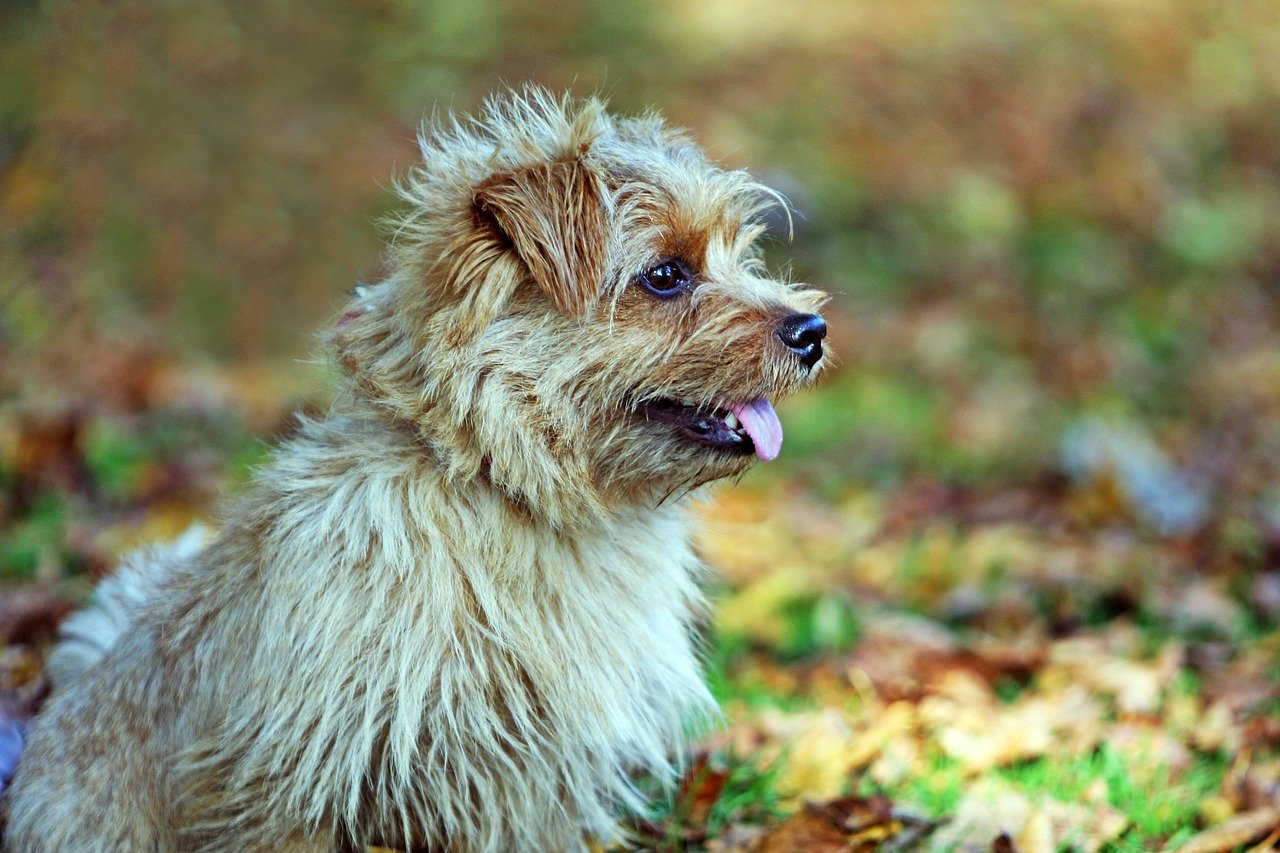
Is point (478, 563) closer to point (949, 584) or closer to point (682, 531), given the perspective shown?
point (682, 531)

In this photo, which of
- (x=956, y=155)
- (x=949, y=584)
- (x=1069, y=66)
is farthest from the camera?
(x=1069, y=66)

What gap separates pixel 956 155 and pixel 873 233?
5.53 ft

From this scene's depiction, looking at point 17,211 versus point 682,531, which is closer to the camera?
point 682,531

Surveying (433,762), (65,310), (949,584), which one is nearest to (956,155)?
(949,584)

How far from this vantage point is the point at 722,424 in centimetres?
334

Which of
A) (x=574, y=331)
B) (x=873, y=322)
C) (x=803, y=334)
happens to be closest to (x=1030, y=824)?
(x=803, y=334)

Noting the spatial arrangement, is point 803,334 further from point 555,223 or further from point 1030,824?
point 1030,824

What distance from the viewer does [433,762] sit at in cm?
309

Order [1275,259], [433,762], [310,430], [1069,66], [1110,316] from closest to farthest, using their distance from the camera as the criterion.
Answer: [433,762] < [310,430] < [1110,316] < [1275,259] < [1069,66]

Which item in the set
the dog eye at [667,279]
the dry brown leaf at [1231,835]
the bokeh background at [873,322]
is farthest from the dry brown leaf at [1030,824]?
the dog eye at [667,279]

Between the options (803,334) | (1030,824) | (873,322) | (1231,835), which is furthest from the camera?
(873,322)

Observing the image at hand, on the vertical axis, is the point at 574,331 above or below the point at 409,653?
above

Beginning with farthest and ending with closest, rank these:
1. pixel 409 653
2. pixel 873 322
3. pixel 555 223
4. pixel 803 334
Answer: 1. pixel 873 322
2. pixel 803 334
3. pixel 555 223
4. pixel 409 653

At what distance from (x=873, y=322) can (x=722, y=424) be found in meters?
6.89
